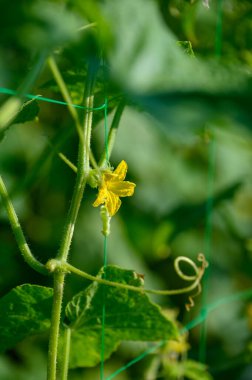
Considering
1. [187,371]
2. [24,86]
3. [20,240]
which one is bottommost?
[187,371]

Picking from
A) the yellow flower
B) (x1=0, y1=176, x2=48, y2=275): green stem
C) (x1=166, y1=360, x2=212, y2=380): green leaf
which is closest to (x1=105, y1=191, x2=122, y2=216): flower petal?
the yellow flower

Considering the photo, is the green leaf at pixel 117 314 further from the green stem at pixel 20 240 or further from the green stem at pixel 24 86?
the green stem at pixel 24 86

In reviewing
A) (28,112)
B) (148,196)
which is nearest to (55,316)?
(28,112)

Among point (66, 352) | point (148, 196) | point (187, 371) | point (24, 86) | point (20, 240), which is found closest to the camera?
point (24, 86)

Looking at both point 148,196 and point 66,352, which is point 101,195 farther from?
point 148,196

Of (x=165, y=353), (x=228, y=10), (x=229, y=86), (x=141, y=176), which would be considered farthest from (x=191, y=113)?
(x=141, y=176)

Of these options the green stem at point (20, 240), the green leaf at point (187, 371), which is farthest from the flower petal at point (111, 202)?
the green leaf at point (187, 371)

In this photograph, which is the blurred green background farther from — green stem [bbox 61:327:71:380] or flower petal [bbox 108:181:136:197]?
green stem [bbox 61:327:71:380]
